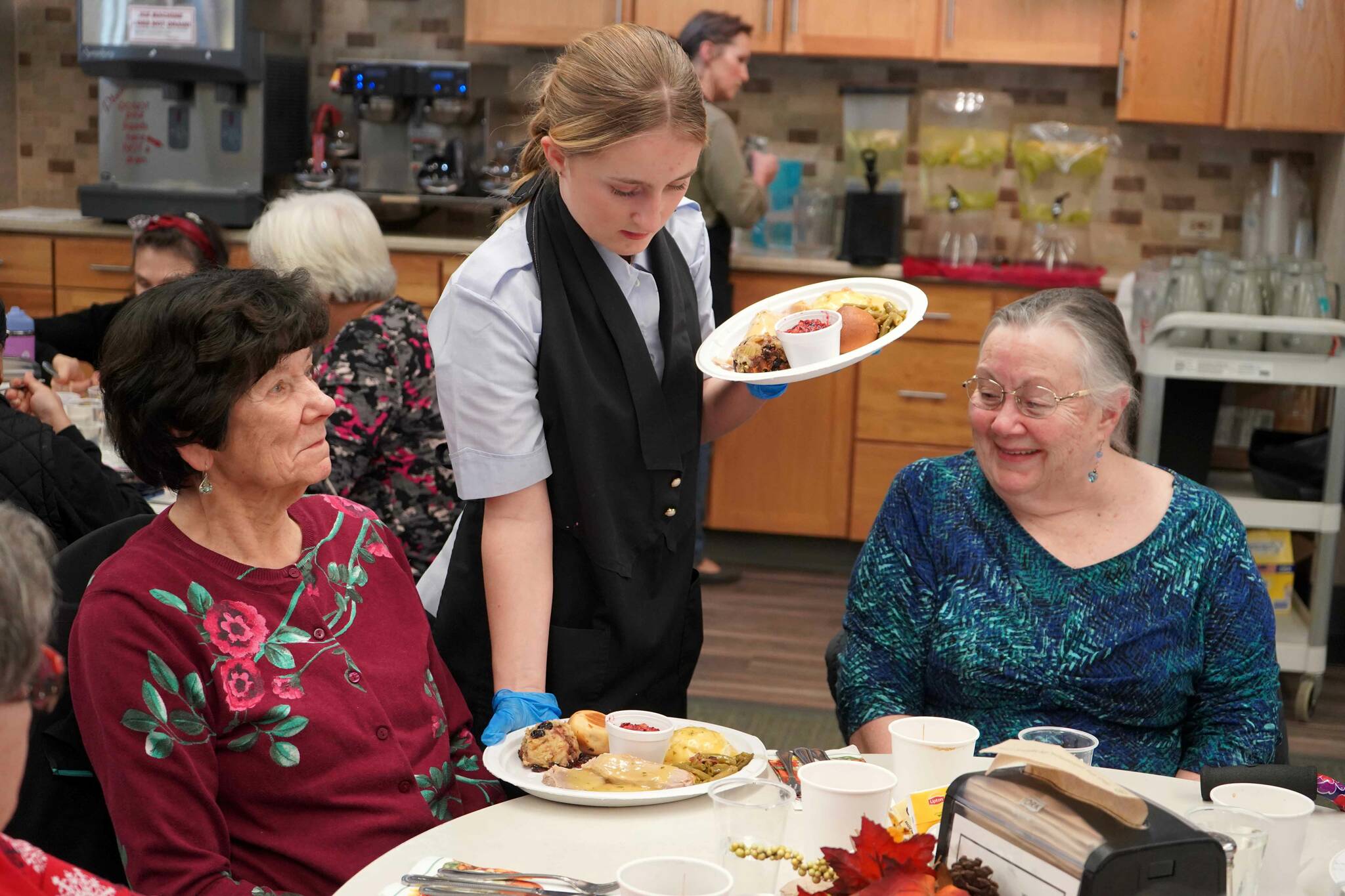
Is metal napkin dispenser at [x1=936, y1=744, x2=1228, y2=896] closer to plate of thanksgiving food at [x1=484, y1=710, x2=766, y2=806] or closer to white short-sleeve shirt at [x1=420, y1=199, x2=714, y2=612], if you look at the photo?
plate of thanksgiving food at [x1=484, y1=710, x2=766, y2=806]

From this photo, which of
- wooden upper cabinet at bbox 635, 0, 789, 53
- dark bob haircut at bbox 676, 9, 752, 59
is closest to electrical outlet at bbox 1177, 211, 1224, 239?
wooden upper cabinet at bbox 635, 0, 789, 53

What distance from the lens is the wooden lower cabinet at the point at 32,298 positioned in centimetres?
504

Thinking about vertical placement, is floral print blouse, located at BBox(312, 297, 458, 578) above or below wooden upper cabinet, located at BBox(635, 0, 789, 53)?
below

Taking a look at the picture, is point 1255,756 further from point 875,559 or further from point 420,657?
point 420,657

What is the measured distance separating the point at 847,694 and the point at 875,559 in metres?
0.19

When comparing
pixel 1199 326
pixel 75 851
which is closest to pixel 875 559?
pixel 75 851

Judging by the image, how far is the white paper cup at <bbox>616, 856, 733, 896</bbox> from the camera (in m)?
1.08

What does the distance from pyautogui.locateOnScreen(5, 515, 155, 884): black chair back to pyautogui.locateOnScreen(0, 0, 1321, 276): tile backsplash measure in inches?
162

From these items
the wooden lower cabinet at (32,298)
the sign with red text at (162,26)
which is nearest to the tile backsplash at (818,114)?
the sign with red text at (162,26)

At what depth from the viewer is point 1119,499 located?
1918mm

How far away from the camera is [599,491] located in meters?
1.77

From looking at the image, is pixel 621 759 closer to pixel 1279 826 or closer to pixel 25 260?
pixel 1279 826

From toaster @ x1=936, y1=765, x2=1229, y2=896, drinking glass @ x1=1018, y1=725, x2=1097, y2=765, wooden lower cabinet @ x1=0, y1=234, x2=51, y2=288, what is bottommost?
drinking glass @ x1=1018, y1=725, x2=1097, y2=765

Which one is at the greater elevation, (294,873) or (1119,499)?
(1119,499)
